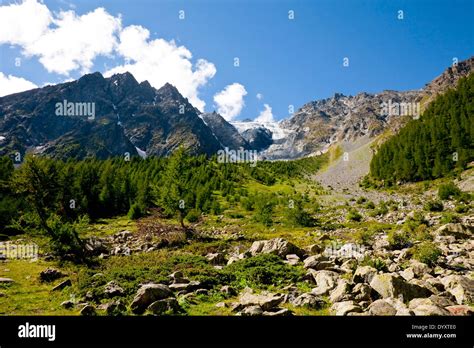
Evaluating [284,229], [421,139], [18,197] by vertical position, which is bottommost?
[284,229]

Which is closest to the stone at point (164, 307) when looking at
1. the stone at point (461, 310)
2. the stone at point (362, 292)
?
the stone at point (362, 292)

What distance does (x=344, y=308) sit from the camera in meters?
10.8

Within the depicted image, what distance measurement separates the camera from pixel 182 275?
648 inches

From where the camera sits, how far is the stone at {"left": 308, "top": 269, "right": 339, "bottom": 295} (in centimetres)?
1348

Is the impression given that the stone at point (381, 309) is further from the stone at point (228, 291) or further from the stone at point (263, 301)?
the stone at point (228, 291)

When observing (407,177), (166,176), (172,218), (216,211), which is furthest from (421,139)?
(166,176)

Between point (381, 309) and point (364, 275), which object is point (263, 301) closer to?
point (381, 309)

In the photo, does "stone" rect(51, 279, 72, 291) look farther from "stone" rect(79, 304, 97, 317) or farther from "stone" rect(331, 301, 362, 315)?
"stone" rect(331, 301, 362, 315)

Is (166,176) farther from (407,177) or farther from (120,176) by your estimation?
(407,177)

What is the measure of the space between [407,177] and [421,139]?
447 inches

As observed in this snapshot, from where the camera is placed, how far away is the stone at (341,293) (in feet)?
39.6

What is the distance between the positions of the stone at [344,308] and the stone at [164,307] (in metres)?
5.43

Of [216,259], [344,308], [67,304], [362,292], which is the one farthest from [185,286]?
[362,292]

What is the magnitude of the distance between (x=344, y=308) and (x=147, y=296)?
277 inches
